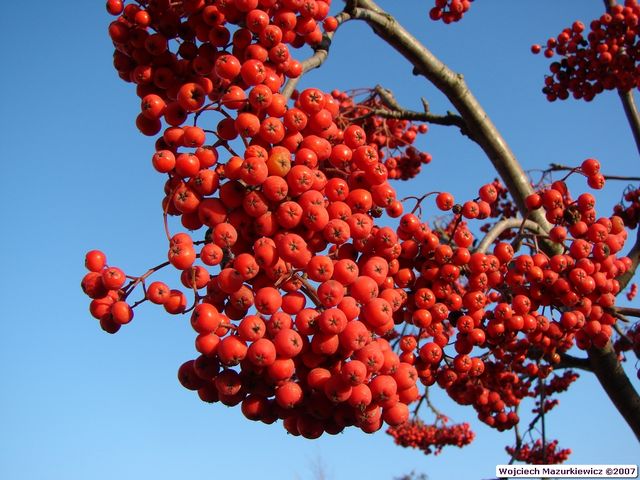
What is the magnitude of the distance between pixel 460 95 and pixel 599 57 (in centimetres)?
212

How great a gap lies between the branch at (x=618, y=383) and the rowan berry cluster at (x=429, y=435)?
19.4ft

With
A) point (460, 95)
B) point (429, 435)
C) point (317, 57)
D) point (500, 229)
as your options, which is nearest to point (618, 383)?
point (500, 229)

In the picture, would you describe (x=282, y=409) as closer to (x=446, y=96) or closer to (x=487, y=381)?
(x=487, y=381)

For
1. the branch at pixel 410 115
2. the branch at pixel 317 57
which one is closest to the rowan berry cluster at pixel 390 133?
the branch at pixel 410 115

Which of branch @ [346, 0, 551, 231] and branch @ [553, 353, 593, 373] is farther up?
branch @ [346, 0, 551, 231]

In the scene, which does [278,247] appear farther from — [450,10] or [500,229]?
[450,10]

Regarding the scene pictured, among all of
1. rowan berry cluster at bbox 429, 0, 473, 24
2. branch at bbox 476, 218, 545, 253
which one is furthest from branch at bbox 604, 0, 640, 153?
branch at bbox 476, 218, 545, 253

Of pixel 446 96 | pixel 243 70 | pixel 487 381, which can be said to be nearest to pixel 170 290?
pixel 243 70

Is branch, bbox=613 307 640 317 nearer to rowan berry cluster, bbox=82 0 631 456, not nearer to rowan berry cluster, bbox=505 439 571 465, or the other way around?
rowan berry cluster, bbox=82 0 631 456

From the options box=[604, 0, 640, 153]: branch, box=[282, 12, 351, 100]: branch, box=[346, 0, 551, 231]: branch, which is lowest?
box=[282, 12, 351, 100]: branch

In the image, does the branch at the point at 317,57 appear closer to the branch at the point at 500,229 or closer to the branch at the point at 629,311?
the branch at the point at 500,229

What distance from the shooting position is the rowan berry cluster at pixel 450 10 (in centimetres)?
525

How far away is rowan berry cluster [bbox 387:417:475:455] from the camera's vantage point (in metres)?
9.92

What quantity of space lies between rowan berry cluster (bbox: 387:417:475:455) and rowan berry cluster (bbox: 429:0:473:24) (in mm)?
6982
